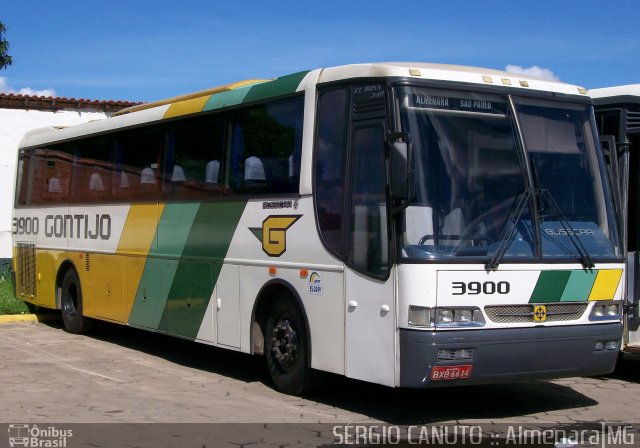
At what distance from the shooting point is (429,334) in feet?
25.0

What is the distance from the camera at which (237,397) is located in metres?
9.48

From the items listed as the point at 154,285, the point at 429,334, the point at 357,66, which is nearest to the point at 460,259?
the point at 429,334

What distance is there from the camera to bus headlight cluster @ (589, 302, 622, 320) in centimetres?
847

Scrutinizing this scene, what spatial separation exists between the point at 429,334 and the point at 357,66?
2.65 metres

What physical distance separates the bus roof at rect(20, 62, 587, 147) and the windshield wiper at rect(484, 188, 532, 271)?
110 centimetres

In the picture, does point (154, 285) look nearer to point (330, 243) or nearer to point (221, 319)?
point (221, 319)

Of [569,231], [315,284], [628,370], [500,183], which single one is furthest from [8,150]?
[569,231]

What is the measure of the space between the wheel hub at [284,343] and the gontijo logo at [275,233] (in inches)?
29.7

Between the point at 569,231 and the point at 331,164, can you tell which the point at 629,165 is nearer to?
the point at 569,231

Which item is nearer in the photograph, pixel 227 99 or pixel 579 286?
pixel 579 286

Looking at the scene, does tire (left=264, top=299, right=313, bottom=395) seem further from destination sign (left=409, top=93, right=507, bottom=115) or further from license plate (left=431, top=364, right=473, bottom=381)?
destination sign (left=409, top=93, right=507, bottom=115)

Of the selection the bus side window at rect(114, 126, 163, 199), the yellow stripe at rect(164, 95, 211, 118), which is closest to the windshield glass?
the yellow stripe at rect(164, 95, 211, 118)

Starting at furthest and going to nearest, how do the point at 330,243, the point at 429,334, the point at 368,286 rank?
the point at 330,243 → the point at 368,286 → the point at 429,334

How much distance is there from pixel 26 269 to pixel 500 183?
10814 mm
